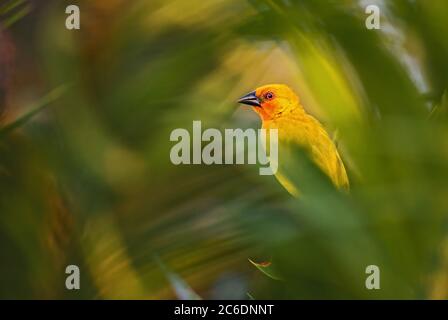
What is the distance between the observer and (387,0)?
1.86 metres

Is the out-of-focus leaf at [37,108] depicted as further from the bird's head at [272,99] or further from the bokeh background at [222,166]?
the bird's head at [272,99]

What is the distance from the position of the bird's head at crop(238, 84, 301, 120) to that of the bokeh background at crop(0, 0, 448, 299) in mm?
28

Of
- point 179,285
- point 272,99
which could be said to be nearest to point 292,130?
point 272,99

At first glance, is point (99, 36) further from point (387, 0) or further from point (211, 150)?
point (387, 0)

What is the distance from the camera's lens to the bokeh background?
1.83 m

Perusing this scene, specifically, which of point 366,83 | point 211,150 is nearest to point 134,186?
point 211,150

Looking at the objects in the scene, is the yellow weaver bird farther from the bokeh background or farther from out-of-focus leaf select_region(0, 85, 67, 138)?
out-of-focus leaf select_region(0, 85, 67, 138)

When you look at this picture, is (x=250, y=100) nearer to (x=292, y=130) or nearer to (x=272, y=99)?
(x=272, y=99)

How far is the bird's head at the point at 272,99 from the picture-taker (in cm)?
185

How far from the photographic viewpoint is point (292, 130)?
6.09 ft

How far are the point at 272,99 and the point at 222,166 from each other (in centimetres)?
29

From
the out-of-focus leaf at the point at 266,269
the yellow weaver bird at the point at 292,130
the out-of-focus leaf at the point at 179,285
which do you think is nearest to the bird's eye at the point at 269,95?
the yellow weaver bird at the point at 292,130
